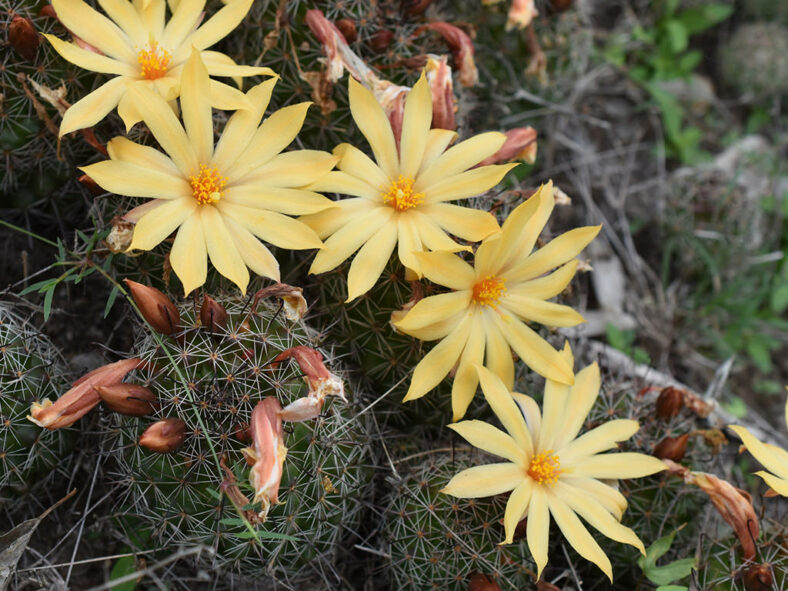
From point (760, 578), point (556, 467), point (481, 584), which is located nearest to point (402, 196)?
point (556, 467)

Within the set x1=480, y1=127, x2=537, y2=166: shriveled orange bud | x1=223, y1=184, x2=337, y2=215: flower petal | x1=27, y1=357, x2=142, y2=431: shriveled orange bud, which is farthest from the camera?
x1=480, y1=127, x2=537, y2=166: shriveled orange bud

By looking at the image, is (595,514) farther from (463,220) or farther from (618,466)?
(463,220)

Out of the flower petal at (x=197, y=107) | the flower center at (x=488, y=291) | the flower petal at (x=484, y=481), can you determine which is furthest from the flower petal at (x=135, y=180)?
the flower petal at (x=484, y=481)

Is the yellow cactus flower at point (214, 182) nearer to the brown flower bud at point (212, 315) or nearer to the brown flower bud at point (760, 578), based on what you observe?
the brown flower bud at point (212, 315)

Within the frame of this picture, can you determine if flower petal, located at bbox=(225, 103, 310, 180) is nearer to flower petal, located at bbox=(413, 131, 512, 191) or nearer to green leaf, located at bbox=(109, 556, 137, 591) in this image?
flower petal, located at bbox=(413, 131, 512, 191)

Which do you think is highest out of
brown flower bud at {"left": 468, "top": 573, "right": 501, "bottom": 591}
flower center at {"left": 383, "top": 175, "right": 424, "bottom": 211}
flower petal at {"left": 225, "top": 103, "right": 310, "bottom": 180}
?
flower petal at {"left": 225, "top": 103, "right": 310, "bottom": 180}

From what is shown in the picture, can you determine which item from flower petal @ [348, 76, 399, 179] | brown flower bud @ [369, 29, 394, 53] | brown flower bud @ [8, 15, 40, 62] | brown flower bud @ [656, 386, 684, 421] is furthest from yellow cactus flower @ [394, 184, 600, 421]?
brown flower bud @ [8, 15, 40, 62]

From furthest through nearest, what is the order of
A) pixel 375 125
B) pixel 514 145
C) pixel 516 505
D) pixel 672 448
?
pixel 514 145
pixel 672 448
pixel 375 125
pixel 516 505
